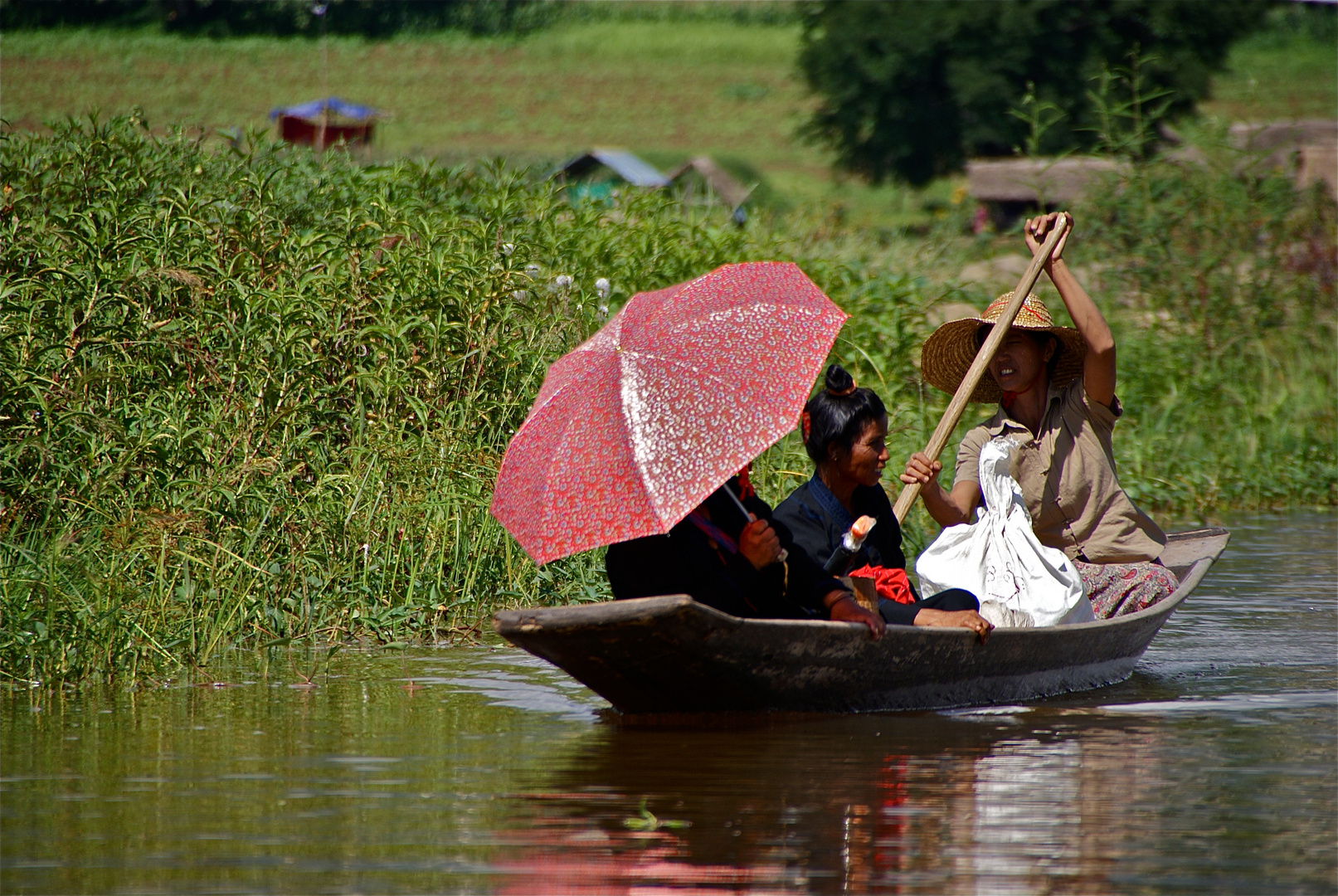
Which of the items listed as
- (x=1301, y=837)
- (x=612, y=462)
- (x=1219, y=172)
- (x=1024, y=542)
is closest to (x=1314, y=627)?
(x=1024, y=542)

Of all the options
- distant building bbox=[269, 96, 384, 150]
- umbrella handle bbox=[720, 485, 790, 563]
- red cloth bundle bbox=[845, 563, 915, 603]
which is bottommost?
red cloth bundle bbox=[845, 563, 915, 603]

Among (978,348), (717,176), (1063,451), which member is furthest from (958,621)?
(717,176)

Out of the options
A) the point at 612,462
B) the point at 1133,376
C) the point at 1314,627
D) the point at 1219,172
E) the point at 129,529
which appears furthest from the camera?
the point at 1219,172

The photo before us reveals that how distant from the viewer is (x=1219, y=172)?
1200 centimetres

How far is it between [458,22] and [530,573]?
45.7 metres

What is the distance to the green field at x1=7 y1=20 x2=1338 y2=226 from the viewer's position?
34.7 m

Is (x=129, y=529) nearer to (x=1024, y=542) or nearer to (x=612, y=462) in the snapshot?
(x=612, y=462)

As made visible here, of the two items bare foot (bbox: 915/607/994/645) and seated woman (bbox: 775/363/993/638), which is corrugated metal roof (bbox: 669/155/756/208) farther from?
bare foot (bbox: 915/607/994/645)

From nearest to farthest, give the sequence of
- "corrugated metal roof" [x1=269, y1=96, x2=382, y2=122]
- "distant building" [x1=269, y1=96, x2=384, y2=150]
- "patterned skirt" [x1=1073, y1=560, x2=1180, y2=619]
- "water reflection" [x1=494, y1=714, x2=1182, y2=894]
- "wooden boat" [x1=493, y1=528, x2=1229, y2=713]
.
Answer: "water reflection" [x1=494, y1=714, x2=1182, y2=894] < "wooden boat" [x1=493, y1=528, x2=1229, y2=713] < "patterned skirt" [x1=1073, y1=560, x2=1180, y2=619] < "distant building" [x1=269, y1=96, x2=384, y2=150] < "corrugated metal roof" [x1=269, y1=96, x2=382, y2=122]

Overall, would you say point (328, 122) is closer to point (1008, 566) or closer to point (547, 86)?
point (1008, 566)

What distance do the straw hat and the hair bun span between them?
3.44 feet

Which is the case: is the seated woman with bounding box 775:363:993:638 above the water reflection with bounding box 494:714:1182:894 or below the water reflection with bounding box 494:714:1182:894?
above

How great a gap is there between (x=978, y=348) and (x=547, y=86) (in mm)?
43671

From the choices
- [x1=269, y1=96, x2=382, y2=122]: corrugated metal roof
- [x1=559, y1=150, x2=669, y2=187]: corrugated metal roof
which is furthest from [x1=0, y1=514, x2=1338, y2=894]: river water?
[x1=269, y1=96, x2=382, y2=122]: corrugated metal roof
